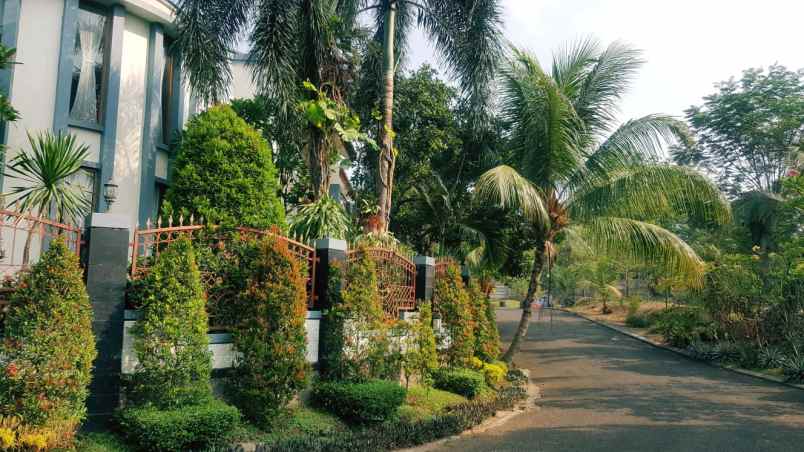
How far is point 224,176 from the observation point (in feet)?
24.4

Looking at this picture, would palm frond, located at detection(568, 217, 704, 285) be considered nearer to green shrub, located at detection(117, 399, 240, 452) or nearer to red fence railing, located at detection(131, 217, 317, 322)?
red fence railing, located at detection(131, 217, 317, 322)

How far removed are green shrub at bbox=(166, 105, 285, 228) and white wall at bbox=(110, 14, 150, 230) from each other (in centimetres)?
378

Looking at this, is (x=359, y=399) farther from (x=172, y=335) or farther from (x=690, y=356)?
(x=690, y=356)

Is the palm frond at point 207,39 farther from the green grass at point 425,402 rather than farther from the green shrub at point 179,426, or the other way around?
the green grass at point 425,402

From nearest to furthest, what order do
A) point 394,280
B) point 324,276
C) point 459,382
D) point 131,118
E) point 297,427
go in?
1. point 297,427
2. point 324,276
3. point 394,280
4. point 459,382
5. point 131,118

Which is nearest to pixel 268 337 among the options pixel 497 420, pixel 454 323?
pixel 497 420

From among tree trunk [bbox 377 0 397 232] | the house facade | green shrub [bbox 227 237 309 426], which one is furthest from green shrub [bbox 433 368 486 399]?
the house facade

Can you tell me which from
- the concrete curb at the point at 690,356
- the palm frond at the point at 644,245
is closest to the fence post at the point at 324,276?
the palm frond at the point at 644,245

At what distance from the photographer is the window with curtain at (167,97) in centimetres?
1212

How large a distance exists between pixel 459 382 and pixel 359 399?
3191mm

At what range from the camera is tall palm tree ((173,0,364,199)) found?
952 centimetres

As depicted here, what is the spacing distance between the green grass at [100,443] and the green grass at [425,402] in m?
3.66

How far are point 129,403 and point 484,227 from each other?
10.8m

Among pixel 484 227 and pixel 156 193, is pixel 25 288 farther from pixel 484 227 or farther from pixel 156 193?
→ pixel 484 227
